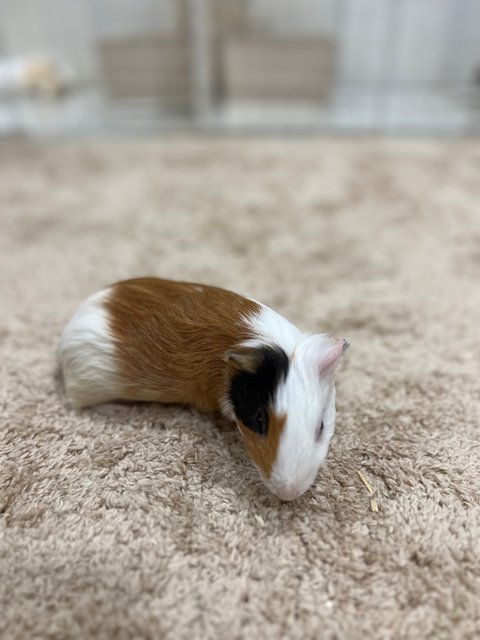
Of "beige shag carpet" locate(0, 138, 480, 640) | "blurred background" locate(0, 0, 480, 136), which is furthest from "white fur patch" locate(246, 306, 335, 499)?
"blurred background" locate(0, 0, 480, 136)

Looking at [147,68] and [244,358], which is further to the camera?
[147,68]

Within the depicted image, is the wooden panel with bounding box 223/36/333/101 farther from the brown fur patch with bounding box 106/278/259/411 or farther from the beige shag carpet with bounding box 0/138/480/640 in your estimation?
the brown fur patch with bounding box 106/278/259/411

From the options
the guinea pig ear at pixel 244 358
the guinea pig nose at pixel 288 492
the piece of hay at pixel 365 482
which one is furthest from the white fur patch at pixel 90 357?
the piece of hay at pixel 365 482

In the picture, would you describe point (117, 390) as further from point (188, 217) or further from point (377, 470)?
point (188, 217)

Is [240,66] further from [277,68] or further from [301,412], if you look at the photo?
[301,412]

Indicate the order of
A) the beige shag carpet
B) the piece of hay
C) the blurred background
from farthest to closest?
the blurred background, the piece of hay, the beige shag carpet

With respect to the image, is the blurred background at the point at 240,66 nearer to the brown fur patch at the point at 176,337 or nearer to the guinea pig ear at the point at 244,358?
the brown fur patch at the point at 176,337

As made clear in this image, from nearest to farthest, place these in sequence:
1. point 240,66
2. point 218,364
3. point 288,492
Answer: point 288,492
point 218,364
point 240,66

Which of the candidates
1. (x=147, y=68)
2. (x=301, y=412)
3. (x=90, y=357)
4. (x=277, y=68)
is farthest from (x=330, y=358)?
(x=147, y=68)

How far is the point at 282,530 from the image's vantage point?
84cm

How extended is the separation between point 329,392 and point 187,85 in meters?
3.21

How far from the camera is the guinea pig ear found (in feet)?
2.72

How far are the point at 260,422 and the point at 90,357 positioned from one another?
0.42m

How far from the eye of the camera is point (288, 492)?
2.55ft
